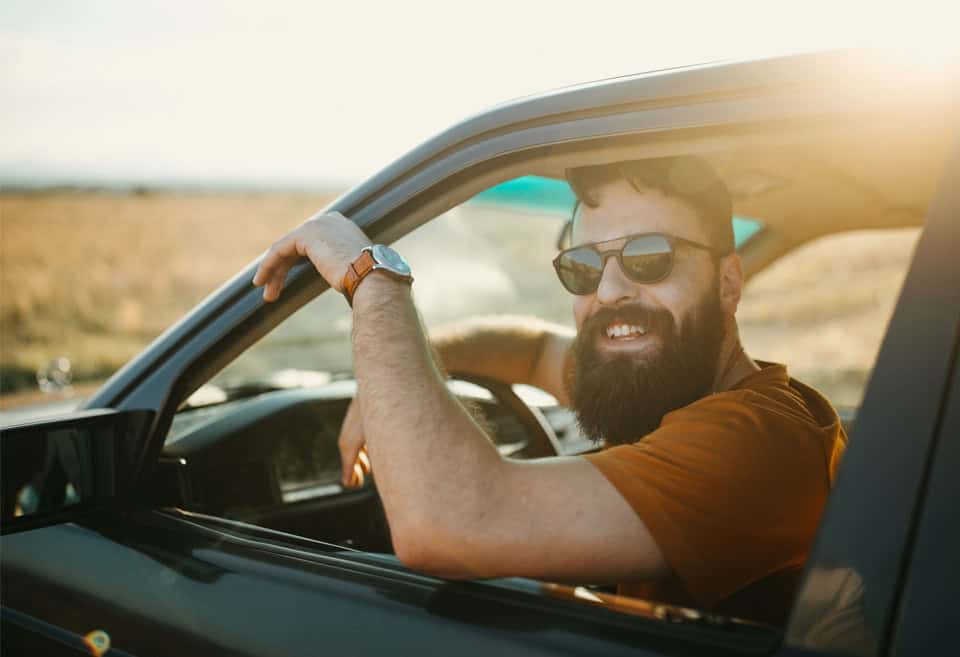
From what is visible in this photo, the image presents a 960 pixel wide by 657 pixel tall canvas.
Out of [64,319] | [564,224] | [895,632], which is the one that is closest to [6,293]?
[64,319]

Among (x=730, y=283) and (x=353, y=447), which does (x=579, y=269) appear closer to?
(x=730, y=283)

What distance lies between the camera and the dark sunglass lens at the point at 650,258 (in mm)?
1918

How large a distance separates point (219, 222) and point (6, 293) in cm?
2307

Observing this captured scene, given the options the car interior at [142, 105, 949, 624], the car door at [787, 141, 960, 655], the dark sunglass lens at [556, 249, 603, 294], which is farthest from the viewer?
the dark sunglass lens at [556, 249, 603, 294]

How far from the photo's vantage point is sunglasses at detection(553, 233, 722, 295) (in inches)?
75.6

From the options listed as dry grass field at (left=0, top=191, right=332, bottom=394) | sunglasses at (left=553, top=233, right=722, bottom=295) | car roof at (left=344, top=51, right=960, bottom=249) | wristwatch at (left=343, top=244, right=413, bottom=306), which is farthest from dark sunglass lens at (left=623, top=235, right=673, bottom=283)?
dry grass field at (left=0, top=191, right=332, bottom=394)

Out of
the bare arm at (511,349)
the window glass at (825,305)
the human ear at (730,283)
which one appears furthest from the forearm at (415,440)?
the window glass at (825,305)

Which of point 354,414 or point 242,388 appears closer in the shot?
point 354,414

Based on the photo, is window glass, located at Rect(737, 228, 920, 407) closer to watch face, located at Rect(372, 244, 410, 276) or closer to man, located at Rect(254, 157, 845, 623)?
man, located at Rect(254, 157, 845, 623)

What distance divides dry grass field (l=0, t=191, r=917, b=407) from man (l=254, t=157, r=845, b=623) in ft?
1.08

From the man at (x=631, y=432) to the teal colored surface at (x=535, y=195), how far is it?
210mm

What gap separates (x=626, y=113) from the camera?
149cm

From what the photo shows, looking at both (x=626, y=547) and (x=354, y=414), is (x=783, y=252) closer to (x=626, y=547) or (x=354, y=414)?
(x=354, y=414)

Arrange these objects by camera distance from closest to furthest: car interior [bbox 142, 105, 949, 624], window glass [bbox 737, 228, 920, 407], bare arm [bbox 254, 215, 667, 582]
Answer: bare arm [bbox 254, 215, 667, 582] < car interior [bbox 142, 105, 949, 624] < window glass [bbox 737, 228, 920, 407]
